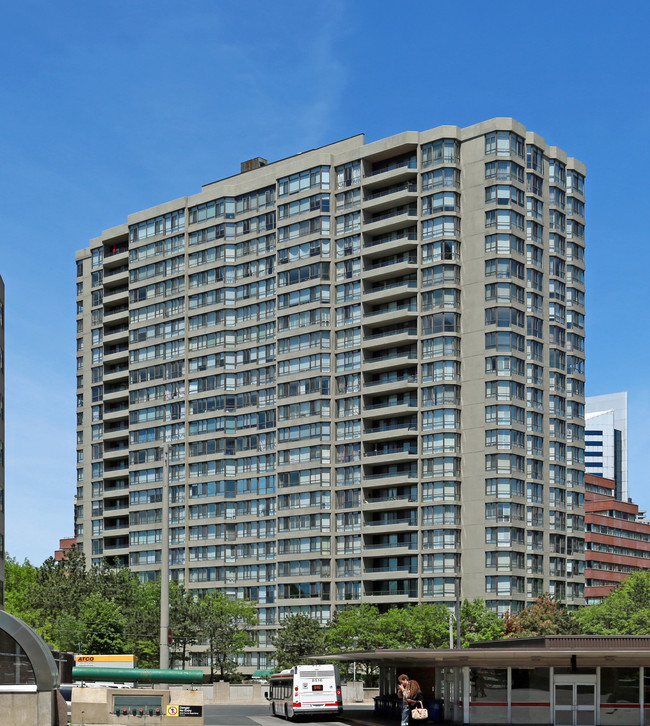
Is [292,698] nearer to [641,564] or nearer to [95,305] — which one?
[95,305]

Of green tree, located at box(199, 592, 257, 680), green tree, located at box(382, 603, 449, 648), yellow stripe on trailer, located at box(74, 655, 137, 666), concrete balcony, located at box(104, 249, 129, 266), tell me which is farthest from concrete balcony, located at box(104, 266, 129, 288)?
yellow stripe on trailer, located at box(74, 655, 137, 666)

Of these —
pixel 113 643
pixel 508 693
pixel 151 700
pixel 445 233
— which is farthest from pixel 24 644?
pixel 445 233

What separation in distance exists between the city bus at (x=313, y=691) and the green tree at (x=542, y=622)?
5890 cm

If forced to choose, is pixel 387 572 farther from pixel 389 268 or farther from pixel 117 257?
pixel 117 257

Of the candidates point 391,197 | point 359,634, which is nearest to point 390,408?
point 391,197

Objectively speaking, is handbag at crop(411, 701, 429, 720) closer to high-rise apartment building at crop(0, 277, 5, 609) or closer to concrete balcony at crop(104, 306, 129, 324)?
high-rise apartment building at crop(0, 277, 5, 609)

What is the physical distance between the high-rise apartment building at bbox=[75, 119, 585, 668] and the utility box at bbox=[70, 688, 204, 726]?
81115 millimetres

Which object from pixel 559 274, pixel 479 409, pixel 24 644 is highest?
pixel 559 274

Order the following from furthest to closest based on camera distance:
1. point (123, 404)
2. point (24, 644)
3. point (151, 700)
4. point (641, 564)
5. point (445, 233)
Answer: point (641, 564) → point (123, 404) → point (445, 233) → point (151, 700) → point (24, 644)

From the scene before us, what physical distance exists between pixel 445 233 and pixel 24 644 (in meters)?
107

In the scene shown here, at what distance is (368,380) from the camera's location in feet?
478

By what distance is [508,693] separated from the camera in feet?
180

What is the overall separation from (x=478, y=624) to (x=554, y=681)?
2779 inches

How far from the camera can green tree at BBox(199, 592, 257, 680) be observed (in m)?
132
